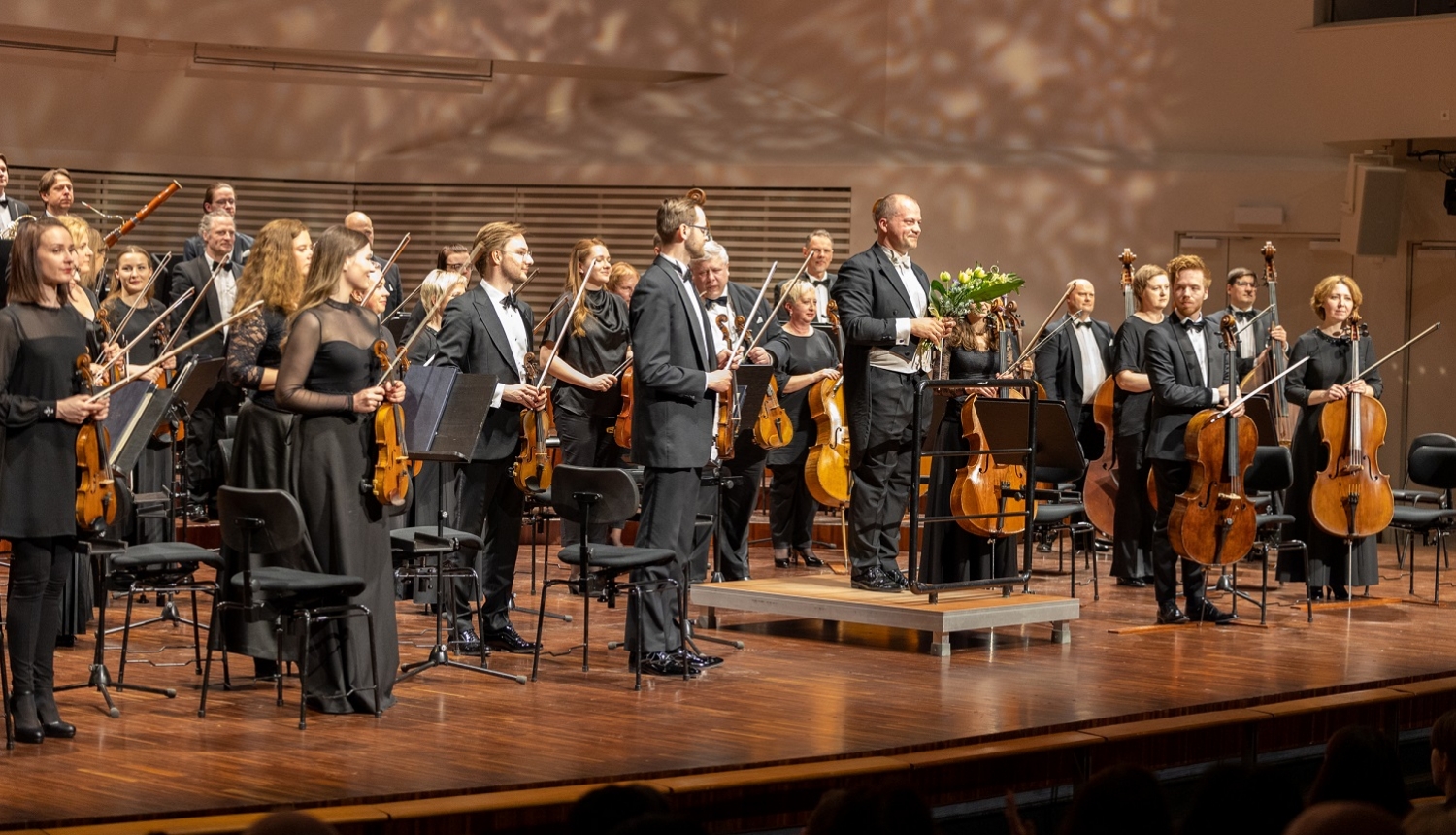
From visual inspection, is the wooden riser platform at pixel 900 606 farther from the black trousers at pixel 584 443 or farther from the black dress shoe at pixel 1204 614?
the black trousers at pixel 584 443

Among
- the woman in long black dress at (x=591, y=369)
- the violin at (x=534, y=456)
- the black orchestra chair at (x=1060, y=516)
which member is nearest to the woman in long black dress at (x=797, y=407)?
the woman in long black dress at (x=591, y=369)

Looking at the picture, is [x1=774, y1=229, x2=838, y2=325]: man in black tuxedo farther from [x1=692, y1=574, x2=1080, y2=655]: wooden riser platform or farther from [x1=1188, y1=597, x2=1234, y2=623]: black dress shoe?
[x1=1188, y1=597, x2=1234, y2=623]: black dress shoe

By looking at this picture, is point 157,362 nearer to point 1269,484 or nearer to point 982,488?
point 982,488

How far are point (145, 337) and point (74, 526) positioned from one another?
11.0 feet

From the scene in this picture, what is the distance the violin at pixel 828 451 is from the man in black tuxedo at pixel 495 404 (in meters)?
2.17

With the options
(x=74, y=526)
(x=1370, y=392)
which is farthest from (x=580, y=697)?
(x=1370, y=392)

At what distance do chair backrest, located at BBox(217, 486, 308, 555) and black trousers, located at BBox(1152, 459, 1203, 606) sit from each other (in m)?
3.52

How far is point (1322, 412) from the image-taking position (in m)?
7.70

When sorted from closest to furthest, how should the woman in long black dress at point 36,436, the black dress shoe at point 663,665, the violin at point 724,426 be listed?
the woman in long black dress at point 36,436 → the black dress shoe at point 663,665 → the violin at point 724,426

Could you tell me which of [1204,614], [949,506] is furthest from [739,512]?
[1204,614]

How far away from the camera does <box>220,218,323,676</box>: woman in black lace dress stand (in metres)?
5.33

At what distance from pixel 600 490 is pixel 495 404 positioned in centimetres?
60

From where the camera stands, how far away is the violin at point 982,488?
663 cm

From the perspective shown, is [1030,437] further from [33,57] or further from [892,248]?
[33,57]
